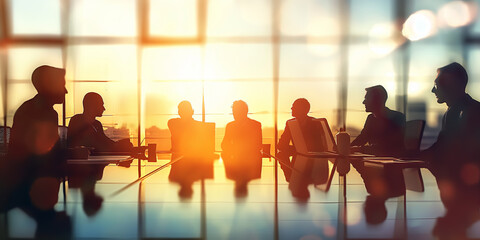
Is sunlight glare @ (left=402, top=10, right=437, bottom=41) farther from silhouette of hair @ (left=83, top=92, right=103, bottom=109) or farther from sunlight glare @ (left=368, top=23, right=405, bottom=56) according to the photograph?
silhouette of hair @ (left=83, top=92, right=103, bottom=109)

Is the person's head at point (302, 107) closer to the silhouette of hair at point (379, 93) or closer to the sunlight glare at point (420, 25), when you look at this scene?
the silhouette of hair at point (379, 93)

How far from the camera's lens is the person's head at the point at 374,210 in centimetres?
92

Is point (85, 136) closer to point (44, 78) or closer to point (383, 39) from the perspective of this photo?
point (44, 78)

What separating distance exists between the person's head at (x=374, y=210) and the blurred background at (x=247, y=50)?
614 cm

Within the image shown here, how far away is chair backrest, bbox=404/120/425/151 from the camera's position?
3.09 metres

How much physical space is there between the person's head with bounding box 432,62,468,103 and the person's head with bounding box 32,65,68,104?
2803 mm

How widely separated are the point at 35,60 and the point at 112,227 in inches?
302

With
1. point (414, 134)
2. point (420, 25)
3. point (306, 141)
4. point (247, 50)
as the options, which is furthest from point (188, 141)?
point (420, 25)

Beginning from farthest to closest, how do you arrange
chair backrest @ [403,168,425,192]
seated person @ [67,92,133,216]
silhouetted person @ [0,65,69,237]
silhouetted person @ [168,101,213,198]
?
seated person @ [67,92,133,216]
silhouetted person @ [168,101,213,198]
silhouetted person @ [0,65,69,237]
chair backrest @ [403,168,425,192]

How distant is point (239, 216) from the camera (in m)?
0.98

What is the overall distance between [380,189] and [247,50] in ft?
20.2

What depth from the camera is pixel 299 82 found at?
24.1 feet

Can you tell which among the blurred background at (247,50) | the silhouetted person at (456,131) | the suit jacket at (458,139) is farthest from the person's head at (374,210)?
the blurred background at (247,50)

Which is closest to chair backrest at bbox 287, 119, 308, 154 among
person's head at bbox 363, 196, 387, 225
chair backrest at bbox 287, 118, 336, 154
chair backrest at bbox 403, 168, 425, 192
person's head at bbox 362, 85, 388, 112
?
chair backrest at bbox 287, 118, 336, 154
